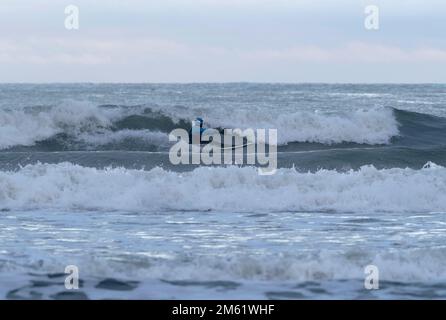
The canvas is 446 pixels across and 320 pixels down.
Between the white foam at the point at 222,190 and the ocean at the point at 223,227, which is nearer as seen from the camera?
the ocean at the point at 223,227

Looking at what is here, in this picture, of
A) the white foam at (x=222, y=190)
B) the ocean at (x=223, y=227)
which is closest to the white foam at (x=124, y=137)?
the ocean at (x=223, y=227)

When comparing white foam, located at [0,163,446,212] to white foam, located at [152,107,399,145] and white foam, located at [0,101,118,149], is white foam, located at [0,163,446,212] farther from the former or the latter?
white foam, located at [152,107,399,145]

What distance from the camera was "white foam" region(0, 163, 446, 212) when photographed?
536 inches

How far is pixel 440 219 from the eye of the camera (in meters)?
12.4

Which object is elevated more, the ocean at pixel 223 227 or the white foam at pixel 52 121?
the white foam at pixel 52 121

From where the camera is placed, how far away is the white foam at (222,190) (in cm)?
1361

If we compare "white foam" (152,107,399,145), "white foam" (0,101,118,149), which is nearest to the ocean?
"white foam" (0,101,118,149)

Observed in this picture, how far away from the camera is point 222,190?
14305 mm

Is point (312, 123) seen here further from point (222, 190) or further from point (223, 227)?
point (223, 227)

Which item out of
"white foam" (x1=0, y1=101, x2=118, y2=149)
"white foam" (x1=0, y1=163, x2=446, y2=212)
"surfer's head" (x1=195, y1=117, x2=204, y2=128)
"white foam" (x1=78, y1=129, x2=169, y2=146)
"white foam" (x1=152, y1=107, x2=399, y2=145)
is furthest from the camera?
"white foam" (x1=152, y1=107, x2=399, y2=145)

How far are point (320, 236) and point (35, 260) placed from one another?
367cm

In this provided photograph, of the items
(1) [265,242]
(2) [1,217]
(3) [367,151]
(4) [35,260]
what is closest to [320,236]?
(1) [265,242]

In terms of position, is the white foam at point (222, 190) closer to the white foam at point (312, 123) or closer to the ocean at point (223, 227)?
the ocean at point (223, 227)
